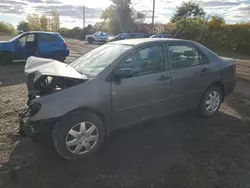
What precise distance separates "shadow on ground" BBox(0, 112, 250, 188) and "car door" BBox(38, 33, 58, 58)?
789 cm

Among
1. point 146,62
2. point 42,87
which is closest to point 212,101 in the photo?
point 146,62

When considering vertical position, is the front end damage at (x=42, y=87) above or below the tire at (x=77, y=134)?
above

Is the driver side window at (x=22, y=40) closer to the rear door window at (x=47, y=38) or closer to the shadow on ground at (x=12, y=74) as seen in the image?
the rear door window at (x=47, y=38)

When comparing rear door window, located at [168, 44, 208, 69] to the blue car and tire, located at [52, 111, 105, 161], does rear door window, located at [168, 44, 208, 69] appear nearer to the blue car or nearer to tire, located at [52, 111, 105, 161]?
tire, located at [52, 111, 105, 161]

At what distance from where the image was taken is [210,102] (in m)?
4.79

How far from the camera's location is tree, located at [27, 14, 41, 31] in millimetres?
48969

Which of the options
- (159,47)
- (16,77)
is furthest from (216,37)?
(159,47)

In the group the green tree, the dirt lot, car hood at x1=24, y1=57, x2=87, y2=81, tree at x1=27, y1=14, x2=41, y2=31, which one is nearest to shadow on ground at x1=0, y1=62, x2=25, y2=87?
the dirt lot

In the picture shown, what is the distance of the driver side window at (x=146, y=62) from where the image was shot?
3.64 metres

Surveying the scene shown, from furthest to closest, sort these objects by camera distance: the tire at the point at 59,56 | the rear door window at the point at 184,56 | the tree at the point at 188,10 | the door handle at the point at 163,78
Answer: the tree at the point at 188,10 < the tire at the point at 59,56 < the rear door window at the point at 184,56 < the door handle at the point at 163,78

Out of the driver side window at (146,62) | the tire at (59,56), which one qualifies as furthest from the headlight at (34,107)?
the tire at (59,56)

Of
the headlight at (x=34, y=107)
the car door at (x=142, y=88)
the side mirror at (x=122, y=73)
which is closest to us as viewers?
the headlight at (x=34, y=107)

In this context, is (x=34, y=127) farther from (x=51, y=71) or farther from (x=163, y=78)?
(x=163, y=78)

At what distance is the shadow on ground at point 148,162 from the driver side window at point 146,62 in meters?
1.12
